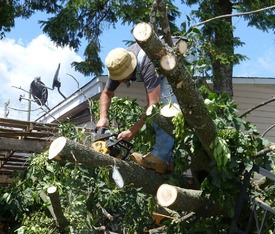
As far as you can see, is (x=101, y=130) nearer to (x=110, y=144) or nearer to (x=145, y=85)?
(x=110, y=144)

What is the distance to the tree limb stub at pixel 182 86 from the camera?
347cm

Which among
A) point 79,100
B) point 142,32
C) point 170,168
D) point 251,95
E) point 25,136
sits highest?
point 251,95

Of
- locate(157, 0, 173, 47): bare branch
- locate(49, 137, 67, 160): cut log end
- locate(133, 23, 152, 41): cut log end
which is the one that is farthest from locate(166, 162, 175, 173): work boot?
locate(133, 23, 152, 41): cut log end

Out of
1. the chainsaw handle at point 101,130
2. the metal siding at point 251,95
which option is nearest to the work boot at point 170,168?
the chainsaw handle at point 101,130

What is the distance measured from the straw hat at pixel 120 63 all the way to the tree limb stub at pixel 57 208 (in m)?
1.33

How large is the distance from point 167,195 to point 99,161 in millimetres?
597

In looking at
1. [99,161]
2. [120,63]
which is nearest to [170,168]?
[99,161]

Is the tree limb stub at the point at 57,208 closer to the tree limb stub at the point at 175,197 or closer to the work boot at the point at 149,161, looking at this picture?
the work boot at the point at 149,161

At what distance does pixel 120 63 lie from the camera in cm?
457

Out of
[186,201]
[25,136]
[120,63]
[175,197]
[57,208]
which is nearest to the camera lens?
[175,197]

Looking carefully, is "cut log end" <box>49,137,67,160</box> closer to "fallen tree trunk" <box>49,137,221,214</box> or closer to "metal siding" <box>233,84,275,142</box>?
"fallen tree trunk" <box>49,137,221,214</box>

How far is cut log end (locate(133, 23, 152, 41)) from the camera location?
11.3ft

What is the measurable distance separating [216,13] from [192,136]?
7228 millimetres

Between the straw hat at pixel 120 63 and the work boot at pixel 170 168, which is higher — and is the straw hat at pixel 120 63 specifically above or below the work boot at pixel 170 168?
above
